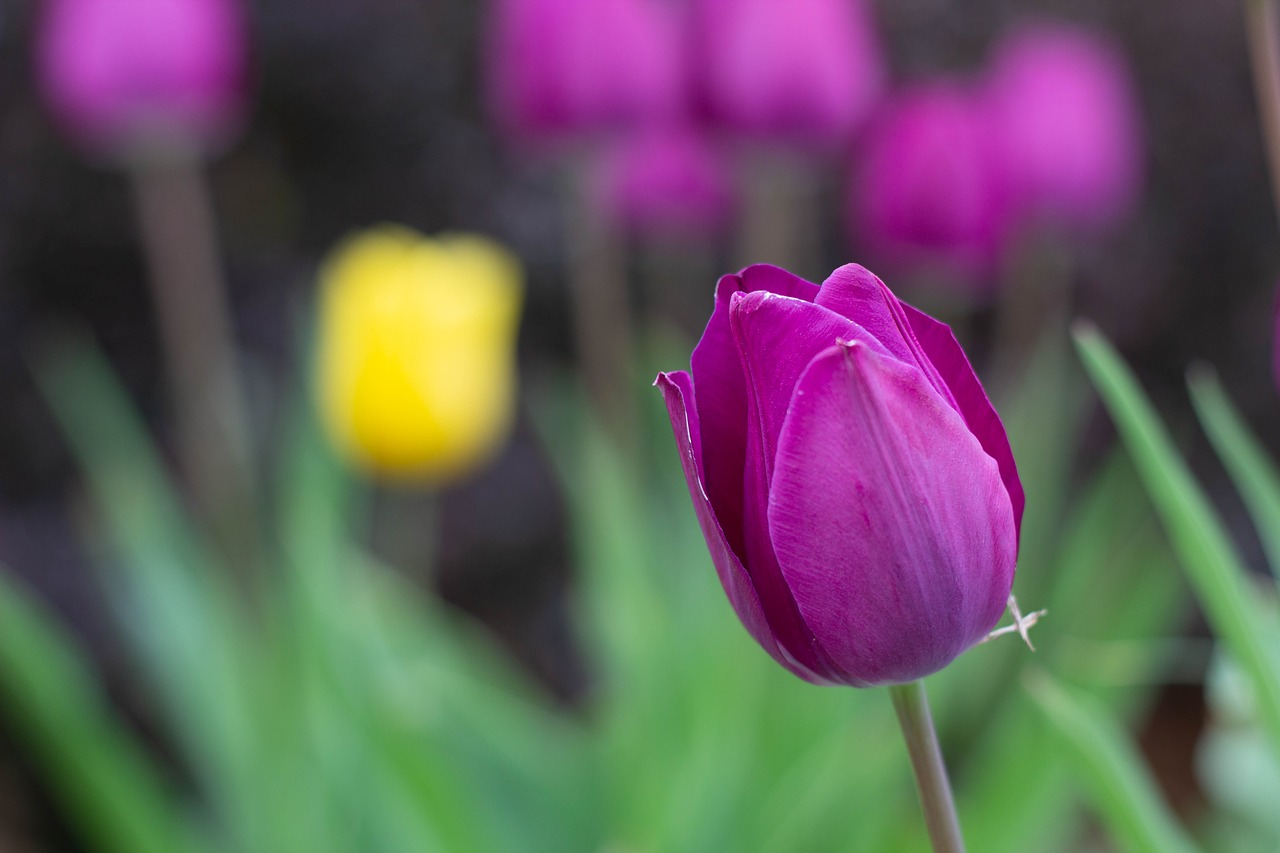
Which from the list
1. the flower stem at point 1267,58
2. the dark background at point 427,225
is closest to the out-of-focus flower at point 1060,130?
the dark background at point 427,225

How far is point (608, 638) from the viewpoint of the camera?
0.98 metres

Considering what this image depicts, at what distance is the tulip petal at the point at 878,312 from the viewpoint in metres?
0.22

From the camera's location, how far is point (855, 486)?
0.69 feet

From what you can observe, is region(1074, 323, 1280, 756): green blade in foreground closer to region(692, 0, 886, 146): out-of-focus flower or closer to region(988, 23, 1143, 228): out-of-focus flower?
region(692, 0, 886, 146): out-of-focus flower

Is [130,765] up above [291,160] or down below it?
below

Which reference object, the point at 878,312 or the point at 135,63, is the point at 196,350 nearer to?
the point at 135,63

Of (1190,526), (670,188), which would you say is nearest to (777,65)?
(670,188)

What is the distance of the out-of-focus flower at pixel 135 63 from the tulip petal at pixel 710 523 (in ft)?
2.72

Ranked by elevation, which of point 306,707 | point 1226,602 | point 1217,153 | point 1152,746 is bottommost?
point 1152,746

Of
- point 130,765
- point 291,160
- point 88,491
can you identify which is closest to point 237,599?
point 130,765

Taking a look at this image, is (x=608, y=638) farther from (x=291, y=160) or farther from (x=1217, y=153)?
(x=1217, y=153)

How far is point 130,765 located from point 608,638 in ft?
1.20

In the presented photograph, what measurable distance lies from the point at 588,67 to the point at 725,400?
26.2 inches

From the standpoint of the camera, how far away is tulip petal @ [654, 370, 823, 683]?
0.70 feet
